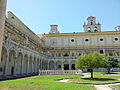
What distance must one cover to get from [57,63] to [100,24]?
25.3m

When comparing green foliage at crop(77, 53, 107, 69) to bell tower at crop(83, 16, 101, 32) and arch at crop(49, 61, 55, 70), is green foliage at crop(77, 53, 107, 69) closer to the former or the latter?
arch at crop(49, 61, 55, 70)

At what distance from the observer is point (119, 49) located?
5062 centimetres

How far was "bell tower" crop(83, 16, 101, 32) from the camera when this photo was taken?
2203 inches

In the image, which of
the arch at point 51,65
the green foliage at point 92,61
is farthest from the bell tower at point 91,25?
the green foliage at point 92,61

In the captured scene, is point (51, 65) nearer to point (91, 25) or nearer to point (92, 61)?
point (91, 25)

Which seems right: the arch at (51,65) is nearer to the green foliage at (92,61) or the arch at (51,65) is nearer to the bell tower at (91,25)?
the bell tower at (91,25)

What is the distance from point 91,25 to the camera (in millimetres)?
55969

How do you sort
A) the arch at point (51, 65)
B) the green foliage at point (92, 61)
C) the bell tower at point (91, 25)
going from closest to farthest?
the green foliage at point (92, 61) < the arch at point (51, 65) < the bell tower at point (91, 25)

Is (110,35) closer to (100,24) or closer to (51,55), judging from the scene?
(100,24)

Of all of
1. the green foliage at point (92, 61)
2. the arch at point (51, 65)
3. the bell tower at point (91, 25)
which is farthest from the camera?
Result: the bell tower at point (91, 25)

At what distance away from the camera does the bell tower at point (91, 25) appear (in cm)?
5597

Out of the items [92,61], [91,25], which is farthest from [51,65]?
[92,61]

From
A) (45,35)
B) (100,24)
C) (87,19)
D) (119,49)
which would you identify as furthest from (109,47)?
(45,35)

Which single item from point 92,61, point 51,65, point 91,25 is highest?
point 91,25
